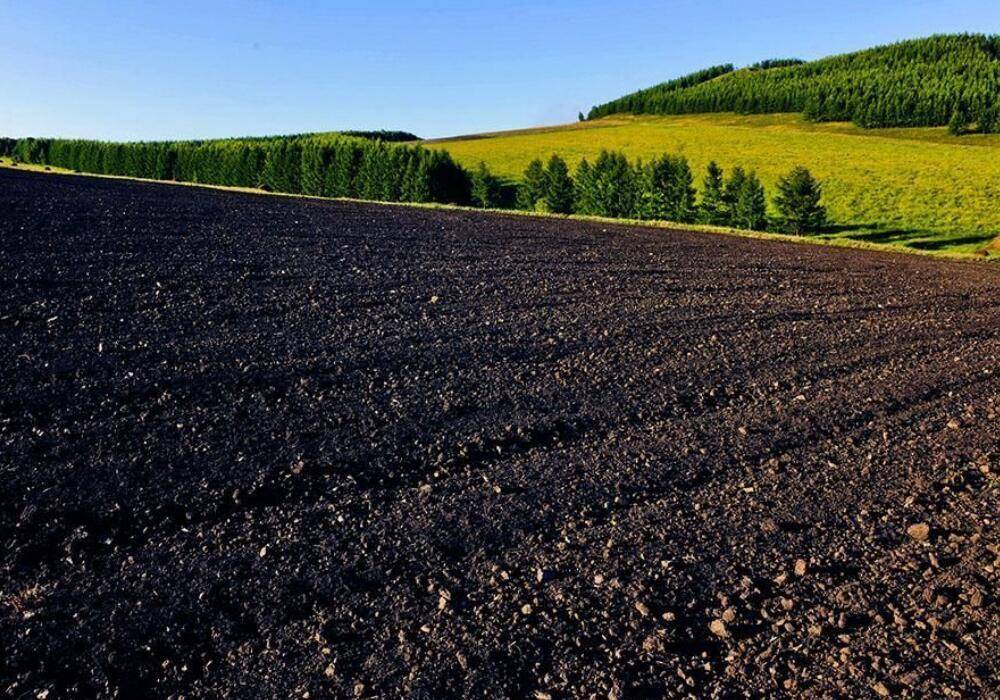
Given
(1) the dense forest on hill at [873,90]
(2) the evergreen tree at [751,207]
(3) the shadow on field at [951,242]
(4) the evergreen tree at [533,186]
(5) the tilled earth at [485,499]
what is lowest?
(5) the tilled earth at [485,499]

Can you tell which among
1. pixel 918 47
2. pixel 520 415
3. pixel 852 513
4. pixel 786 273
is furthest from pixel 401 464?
pixel 918 47

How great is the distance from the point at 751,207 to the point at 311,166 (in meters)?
33.7

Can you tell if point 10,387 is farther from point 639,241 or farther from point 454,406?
point 639,241

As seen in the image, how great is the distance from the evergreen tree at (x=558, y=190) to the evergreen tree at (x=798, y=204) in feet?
43.7

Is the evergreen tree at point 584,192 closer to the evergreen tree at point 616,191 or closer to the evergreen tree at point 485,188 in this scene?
the evergreen tree at point 616,191

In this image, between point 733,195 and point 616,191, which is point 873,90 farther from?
point 733,195

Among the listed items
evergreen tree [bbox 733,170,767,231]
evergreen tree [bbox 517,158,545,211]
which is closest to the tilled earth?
evergreen tree [bbox 733,170,767,231]

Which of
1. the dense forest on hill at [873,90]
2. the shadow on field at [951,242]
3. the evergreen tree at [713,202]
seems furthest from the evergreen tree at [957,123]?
the shadow on field at [951,242]

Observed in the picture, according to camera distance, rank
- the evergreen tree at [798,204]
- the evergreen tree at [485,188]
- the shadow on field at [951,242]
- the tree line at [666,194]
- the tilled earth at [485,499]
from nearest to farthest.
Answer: the tilled earth at [485,499], the shadow on field at [951,242], the evergreen tree at [798,204], the tree line at [666,194], the evergreen tree at [485,188]

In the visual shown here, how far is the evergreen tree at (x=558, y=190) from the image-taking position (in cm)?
4519

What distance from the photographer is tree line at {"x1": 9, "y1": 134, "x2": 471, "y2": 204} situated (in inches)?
1978

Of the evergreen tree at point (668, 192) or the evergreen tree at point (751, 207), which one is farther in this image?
the evergreen tree at point (668, 192)

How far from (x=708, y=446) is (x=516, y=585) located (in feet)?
8.43

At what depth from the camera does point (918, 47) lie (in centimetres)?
11394
